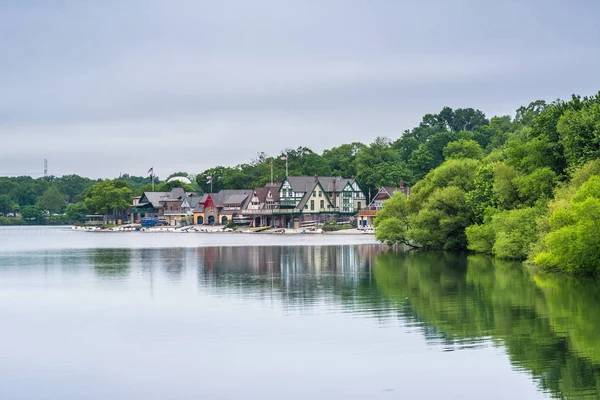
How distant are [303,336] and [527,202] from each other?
111 ft

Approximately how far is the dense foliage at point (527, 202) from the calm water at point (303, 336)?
2491 mm

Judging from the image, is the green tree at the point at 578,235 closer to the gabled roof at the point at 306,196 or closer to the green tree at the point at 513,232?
the green tree at the point at 513,232

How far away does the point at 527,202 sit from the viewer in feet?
190

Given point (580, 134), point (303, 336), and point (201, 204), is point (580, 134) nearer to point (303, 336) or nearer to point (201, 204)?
point (303, 336)

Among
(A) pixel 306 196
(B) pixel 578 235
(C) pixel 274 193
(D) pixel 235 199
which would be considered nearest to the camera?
(B) pixel 578 235

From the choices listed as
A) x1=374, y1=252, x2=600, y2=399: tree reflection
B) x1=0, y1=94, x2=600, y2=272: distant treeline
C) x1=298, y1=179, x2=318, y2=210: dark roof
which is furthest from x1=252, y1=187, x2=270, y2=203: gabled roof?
x1=374, y1=252, x2=600, y2=399: tree reflection

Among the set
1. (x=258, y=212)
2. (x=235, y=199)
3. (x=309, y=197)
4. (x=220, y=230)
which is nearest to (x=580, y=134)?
(x=309, y=197)

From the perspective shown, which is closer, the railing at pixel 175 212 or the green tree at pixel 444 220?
the green tree at pixel 444 220

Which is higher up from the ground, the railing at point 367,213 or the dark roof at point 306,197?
the dark roof at point 306,197

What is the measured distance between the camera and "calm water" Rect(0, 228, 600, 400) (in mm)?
21391

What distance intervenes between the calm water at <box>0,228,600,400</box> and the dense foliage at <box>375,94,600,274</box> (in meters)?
2.49

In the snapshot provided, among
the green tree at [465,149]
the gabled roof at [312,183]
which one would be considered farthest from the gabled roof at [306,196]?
the green tree at [465,149]

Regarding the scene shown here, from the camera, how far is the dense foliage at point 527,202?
42719 mm

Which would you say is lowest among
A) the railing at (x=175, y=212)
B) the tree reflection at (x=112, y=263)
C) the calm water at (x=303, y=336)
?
the calm water at (x=303, y=336)
